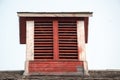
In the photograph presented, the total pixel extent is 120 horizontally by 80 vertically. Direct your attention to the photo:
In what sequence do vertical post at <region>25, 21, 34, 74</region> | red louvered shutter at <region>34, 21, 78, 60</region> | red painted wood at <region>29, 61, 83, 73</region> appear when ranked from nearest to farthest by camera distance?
1. red painted wood at <region>29, 61, 83, 73</region>
2. vertical post at <region>25, 21, 34, 74</region>
3. red louvered shutter at <region>34, 21, 78, 60</region>

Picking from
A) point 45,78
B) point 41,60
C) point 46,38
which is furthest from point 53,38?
point 45,78

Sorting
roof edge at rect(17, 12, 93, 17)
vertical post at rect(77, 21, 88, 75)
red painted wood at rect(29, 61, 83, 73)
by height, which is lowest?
red painted wood at rect(29, 61, 83, 73)

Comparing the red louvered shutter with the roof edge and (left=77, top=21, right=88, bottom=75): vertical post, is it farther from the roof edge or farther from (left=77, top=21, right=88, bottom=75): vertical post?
the roof edge

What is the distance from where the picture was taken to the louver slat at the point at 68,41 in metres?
14.1

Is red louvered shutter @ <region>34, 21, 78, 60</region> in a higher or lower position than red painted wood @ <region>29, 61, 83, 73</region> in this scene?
higher

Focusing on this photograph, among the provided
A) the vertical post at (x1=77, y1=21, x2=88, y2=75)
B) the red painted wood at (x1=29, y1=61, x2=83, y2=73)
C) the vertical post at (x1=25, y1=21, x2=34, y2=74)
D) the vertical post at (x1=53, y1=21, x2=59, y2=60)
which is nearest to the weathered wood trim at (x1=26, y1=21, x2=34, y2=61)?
the vertical post at (x1=25, y1=21, x2=34, y2=74)

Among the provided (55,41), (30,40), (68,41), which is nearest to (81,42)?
(68,41)

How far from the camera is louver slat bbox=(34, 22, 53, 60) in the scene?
46.3 ft

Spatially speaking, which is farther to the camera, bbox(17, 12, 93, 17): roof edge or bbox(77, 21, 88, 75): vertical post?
bbox(17, 12, 93, 17): roof edge

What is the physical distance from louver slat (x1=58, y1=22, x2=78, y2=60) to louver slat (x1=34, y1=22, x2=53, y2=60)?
485mm

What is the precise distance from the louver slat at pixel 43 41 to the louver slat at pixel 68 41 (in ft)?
1.59

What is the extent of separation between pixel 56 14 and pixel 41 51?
6.33 feet

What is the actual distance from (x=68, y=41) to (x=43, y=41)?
1225mm

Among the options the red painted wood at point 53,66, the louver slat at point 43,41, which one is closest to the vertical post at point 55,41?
the louver slat at point 43,41
